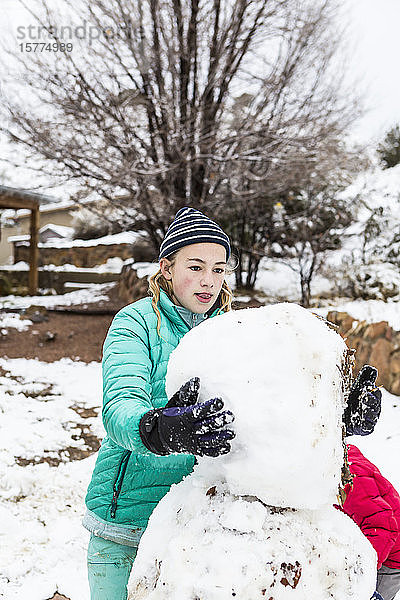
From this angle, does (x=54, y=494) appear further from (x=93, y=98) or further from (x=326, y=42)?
(x=326, y=42)

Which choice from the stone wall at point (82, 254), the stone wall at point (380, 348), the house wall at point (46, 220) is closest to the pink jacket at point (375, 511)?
the stone wall at point (380, 348)

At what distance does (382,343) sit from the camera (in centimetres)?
598

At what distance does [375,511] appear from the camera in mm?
1815

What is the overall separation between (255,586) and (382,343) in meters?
5.28

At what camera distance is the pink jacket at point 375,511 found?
5.88 ft

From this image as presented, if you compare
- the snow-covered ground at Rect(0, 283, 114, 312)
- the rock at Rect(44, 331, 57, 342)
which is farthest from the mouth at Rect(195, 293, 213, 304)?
the snow-covered ground at Rect(0, 283, 114, 312)

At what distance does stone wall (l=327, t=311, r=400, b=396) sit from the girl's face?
→ 14.7 feet

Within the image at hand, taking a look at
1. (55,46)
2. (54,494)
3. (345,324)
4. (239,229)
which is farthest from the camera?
(239,229)

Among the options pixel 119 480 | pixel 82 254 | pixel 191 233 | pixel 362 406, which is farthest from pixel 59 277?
pixel 362 406

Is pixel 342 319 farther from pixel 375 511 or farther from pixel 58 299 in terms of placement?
pixel 58 299

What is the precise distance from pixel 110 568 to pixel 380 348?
4.94 m

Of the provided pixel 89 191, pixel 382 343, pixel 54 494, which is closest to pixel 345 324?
pixel 382 343

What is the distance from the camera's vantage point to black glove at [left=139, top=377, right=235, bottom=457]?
3.48ft

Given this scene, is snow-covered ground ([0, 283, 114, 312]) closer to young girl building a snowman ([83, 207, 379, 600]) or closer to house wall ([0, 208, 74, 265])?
young girl building a snowman ([83, 207, 379, 600])
